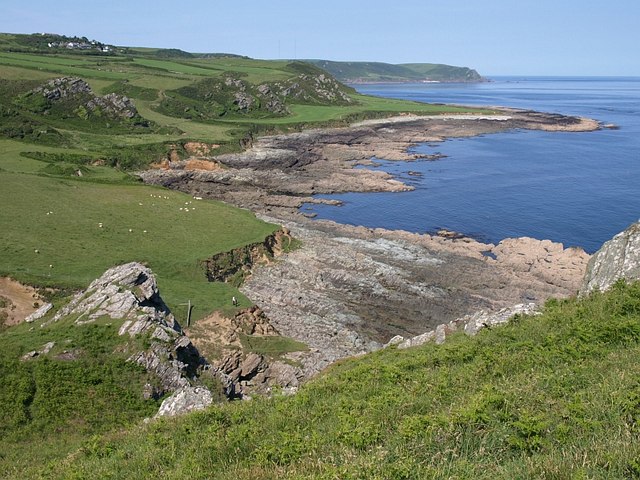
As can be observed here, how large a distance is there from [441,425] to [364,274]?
33.3 m

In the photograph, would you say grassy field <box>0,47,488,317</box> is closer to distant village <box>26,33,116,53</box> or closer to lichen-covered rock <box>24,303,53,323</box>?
lichen-covered rock <box>24,303,53,323</box>

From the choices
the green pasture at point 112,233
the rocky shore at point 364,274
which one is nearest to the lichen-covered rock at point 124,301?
the green pasture at point 112,233

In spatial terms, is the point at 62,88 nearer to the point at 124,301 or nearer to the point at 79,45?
the point at 124,301

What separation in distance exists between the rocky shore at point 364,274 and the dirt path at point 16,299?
46.0ft

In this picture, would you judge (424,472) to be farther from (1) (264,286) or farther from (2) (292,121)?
(2) (292,121)

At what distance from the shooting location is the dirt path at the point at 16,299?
27.2 meters

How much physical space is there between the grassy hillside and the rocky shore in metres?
13.9

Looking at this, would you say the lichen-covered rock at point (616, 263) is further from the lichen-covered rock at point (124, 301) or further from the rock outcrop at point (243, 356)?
the lichen-covered rock at point (124, 301)

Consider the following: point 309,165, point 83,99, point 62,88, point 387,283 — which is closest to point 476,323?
point 387,283

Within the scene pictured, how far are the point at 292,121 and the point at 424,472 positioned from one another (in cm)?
11578

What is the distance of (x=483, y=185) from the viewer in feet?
263

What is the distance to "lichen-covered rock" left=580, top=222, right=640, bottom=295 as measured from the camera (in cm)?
1900

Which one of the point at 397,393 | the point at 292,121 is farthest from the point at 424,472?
the point at 292,121

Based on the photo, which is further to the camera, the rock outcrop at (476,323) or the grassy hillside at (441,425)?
the rock outcrop at (476,323)
